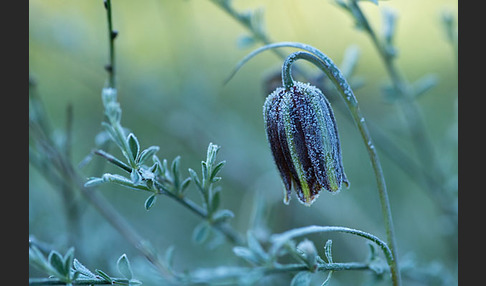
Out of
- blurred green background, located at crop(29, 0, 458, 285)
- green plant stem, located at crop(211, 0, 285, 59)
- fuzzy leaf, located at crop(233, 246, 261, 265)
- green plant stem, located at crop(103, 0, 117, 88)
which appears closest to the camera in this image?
fuzzy leaf, located at crop(233, 246, 261, 265)

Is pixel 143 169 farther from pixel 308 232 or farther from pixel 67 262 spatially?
pixel 308 232

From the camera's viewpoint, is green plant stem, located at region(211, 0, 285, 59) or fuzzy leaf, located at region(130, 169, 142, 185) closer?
fuzzy leaf, located at region(130, 169, 142, 185)

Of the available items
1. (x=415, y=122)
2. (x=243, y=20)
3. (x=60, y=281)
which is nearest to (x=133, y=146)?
(x=60, y=281)

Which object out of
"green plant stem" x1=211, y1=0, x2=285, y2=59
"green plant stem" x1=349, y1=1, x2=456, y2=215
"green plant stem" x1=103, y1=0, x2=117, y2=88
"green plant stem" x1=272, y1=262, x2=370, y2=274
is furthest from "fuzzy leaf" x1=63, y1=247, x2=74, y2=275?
"green plant stem" x1=349, y1=1, x2=456, y2=215

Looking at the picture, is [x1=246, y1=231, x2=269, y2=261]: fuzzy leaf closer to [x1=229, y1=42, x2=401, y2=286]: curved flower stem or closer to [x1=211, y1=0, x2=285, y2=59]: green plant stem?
[x1=229, y1=42, x2=401, y2=286]: curved flower stem

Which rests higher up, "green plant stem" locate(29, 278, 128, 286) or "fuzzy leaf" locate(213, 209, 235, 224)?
"fuzzy leaf" locate(213, 209, 235, 224)

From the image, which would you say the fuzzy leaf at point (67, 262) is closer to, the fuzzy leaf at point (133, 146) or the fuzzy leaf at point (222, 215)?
the fuzzy leaf at point (133, 146)

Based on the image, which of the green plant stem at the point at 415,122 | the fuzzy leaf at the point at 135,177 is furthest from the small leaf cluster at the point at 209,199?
the green plant stem at the point at 415,122
